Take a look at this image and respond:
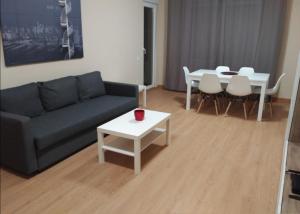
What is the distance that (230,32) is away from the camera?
205 inches

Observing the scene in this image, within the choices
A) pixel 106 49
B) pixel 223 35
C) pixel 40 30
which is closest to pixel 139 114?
pixel 40 30

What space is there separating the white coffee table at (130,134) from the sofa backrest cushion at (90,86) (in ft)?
3.06

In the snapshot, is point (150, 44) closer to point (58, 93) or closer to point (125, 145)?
point (58, 93)

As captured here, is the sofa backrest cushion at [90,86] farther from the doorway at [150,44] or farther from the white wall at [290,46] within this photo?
the white wall at [290,46]

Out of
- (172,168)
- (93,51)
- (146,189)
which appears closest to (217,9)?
(93,51)

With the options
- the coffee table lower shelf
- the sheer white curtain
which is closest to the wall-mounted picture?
the coffee table lower shelf

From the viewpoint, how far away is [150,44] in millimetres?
6059

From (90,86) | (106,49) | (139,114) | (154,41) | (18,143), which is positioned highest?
(154,41)

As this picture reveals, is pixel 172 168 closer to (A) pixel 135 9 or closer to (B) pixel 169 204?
(B) pixel 169 204

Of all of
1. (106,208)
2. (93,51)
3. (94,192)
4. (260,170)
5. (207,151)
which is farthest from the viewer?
(93,51)

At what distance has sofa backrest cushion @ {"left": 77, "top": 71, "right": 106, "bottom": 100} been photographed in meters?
3.56

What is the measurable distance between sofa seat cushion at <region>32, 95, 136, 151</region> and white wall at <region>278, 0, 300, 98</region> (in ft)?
10.6

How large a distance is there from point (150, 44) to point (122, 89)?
2513 mm

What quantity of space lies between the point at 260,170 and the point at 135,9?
3738mm
